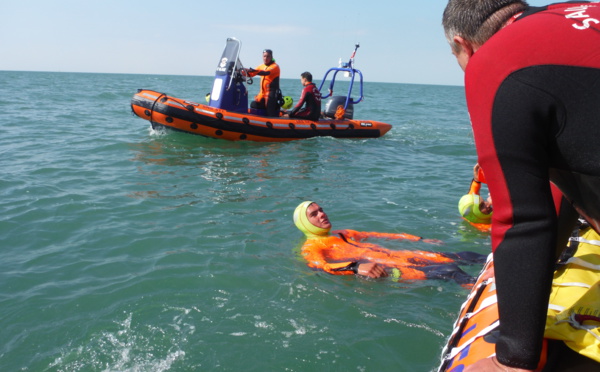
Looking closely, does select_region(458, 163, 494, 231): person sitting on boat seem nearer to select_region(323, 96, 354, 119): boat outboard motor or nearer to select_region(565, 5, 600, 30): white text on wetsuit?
select_region(565, 5, 600, 30): white text on wetsuit

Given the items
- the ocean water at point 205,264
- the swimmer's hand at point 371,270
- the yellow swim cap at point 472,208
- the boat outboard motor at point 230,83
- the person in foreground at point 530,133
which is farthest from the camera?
the boat outboard motor at point 230,83

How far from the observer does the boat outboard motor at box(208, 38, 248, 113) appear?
13445 mm

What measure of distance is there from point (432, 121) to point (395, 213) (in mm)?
16567

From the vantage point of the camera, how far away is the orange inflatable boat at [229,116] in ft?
42.0

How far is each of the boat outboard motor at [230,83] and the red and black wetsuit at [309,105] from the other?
1.51m

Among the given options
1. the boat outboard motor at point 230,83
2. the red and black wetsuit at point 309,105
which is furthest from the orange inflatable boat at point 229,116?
the red and black wetsuit at point 309,105

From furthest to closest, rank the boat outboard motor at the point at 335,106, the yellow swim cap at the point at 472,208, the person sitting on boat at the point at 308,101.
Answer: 1. the boat outboard motor at the point at 335,106
2. the person sitting on boat at the point at 308,101
3. the yellow swim cap at the point at 472,208

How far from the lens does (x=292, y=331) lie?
4.23m

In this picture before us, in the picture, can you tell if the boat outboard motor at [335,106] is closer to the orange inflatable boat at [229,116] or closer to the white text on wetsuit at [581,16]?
the orange inflatable boat at [229,116]

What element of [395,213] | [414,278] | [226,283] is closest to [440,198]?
[395,213]

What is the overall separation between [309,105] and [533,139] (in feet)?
42.4

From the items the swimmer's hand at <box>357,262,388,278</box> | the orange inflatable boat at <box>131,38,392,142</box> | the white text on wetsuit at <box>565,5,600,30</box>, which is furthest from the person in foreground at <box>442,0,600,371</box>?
the orange inflatable boat at <box>131,38,392,142</box>

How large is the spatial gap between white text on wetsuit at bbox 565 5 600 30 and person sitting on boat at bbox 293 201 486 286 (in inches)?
150

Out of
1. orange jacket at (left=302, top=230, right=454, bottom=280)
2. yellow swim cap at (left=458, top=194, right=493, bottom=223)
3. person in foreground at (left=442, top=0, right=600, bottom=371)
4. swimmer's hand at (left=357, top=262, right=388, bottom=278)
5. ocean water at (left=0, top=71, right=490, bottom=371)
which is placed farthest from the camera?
yellow swim cap at (left=458, top=194, right=493, bottom=223)
